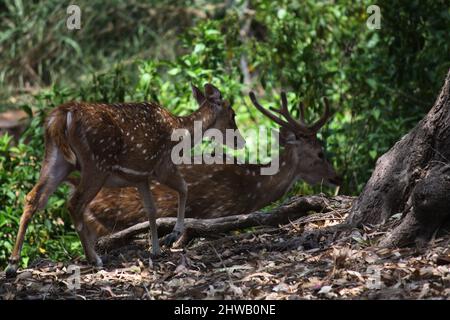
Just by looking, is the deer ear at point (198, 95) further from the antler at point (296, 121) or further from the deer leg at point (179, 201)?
the deer leg at point (179, 201)

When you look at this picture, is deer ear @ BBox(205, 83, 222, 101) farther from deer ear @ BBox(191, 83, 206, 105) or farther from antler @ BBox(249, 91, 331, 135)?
antler @ BBox(249, 91, 331, 135)

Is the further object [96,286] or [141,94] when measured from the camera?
[141,94]

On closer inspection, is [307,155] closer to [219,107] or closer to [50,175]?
[219,107]

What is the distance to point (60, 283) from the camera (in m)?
6.11

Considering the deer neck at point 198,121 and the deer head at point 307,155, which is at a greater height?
the deer neck at point 198,121

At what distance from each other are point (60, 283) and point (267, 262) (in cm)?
129

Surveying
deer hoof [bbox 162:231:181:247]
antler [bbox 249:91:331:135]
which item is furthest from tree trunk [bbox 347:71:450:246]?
antler [bbox 249:91:331:135]

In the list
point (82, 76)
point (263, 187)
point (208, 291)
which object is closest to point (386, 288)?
point (208, 291)

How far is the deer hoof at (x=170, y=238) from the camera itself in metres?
7.32

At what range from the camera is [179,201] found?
7531mm

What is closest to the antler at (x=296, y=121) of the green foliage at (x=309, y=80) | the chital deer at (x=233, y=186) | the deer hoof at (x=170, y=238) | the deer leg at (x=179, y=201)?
the chital deer at (x=233, y=186)

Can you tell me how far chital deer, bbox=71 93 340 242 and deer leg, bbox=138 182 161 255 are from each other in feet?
3.37
